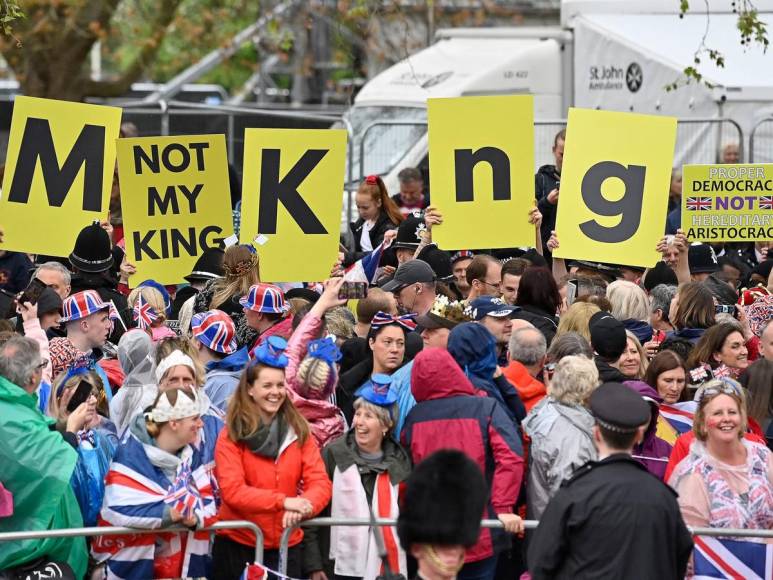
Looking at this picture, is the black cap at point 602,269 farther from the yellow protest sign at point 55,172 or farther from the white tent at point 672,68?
the white tent at point 672,68

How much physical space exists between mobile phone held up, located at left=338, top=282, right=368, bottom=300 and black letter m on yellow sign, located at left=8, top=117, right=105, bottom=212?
2061mm

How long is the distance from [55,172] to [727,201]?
16.3ft

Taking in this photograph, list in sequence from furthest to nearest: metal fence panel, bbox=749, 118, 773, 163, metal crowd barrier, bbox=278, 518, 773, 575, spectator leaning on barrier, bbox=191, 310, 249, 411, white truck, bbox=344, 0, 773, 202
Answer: white truck, bbox=344, 0, 773, 202 → metal fence panel, bbox=749, 118, 773, 163 → spectator leaning on barrier, bbox=191, 310, 249, 411 → metal crowd barrier, bbox=278, 518, 773, 575

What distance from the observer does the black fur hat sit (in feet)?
19.3

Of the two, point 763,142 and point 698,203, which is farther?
point 763,142

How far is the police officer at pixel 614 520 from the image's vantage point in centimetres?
658

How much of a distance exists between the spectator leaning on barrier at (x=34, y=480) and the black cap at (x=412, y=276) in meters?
2.99

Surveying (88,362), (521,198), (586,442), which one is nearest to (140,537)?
(88,362)

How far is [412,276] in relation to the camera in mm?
9914

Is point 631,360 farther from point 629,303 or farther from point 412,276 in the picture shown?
point 412,276

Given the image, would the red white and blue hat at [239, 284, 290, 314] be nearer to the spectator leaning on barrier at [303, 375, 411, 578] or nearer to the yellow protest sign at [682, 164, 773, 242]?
the spectator leaning on barrier at [303, 375, 411, 578]

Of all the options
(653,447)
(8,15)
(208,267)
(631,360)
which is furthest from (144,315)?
(653,447)

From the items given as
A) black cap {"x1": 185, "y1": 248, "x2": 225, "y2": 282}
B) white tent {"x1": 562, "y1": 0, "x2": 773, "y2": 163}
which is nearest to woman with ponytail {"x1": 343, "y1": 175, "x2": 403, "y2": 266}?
black cap {"x1": 185, "y1": 248, "x2": 225, "y2": 282}

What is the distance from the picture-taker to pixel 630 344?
29.6 ft
